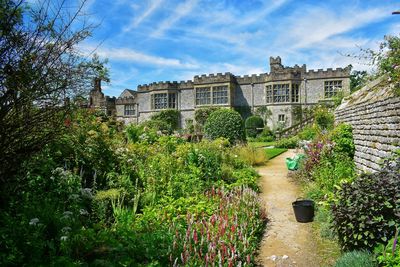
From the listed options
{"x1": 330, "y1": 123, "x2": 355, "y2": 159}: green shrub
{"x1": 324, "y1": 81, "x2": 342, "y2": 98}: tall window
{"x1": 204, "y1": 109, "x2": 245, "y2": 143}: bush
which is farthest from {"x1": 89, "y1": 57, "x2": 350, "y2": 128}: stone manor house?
{"x1": 330, "y1": 123, "x2": 355, "y2": 159}: green shrub

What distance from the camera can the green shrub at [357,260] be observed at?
335cm

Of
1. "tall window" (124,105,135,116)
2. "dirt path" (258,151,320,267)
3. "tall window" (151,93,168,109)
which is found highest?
"tall window" (151,93,168,109)

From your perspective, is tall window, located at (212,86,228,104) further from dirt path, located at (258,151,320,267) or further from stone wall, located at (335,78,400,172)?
dirt path, located at (258,151,320,267)

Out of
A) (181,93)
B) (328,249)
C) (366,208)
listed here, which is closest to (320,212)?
(328,249)

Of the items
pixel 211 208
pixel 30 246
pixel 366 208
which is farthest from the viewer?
pixel 211 208

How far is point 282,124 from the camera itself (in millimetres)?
30484

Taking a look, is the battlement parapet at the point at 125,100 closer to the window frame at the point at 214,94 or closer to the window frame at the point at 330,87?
the window frame at the point at 214,94

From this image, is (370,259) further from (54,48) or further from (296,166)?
(296,166)

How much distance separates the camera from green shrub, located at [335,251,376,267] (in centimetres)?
335

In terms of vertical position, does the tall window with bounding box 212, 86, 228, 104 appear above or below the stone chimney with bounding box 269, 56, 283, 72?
below

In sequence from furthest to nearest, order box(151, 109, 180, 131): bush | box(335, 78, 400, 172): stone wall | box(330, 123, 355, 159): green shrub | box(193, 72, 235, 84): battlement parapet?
1. box(151, 109, 180, 131): bush
2. box(193, 72, 235, 84): battlement parapet
3. box(330, 123, 355, 159): green shrub
4. box(335, 78, 400, 172): stone wall

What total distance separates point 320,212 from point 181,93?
31.7 m

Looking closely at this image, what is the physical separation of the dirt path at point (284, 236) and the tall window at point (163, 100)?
29.1 m

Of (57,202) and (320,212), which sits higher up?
(57,202)
